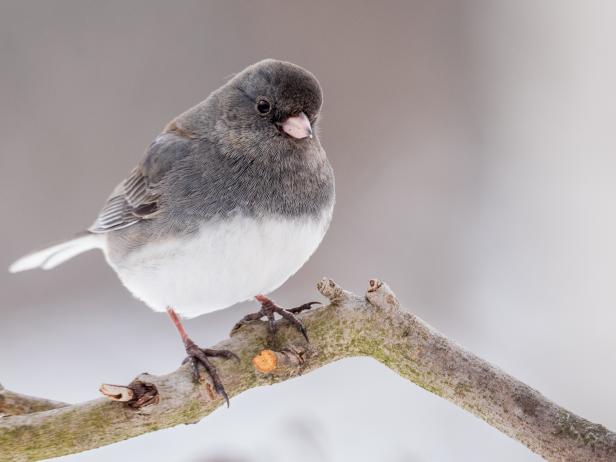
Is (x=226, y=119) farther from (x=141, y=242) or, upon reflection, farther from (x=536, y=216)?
(x=536, y=216)


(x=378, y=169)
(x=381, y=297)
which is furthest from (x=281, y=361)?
(x=378, y=169)

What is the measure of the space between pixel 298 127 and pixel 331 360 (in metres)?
0.56

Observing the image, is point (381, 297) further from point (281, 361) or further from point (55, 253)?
point (55, 253)

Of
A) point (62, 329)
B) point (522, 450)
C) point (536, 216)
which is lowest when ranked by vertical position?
point (62, 329)

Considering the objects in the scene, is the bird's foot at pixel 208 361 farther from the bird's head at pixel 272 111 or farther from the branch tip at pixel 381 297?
the bird's head at pixel 272 111

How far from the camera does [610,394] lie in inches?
116

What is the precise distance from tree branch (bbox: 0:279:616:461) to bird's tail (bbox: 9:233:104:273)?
757 mm

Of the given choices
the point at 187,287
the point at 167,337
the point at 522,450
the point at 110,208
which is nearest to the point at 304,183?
the point at 187,287

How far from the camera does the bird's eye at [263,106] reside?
5.85 ft

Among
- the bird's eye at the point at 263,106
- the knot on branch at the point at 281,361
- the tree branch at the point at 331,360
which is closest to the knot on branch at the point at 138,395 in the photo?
the tree branch at the point at 331,360

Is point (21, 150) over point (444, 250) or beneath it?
beneath

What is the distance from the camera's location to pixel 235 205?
168cm

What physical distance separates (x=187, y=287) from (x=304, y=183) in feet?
1.25

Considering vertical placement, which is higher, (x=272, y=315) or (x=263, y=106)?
(x=263, y=106)
